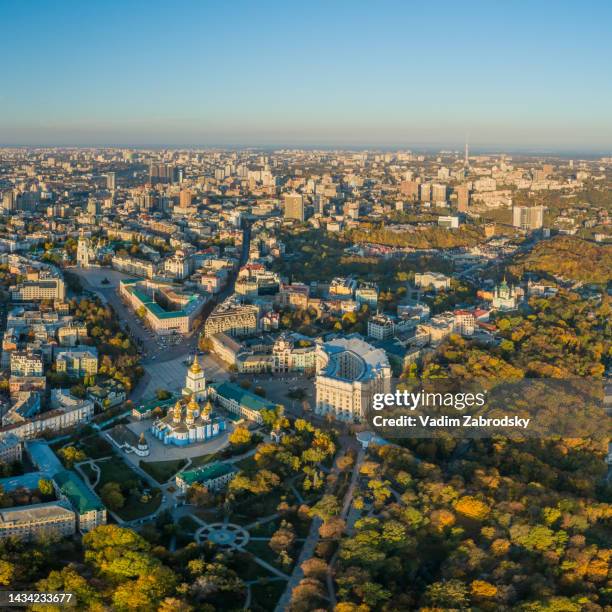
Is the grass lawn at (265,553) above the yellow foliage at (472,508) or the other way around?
the other way around

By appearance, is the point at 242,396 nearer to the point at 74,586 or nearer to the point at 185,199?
the point at 74,586

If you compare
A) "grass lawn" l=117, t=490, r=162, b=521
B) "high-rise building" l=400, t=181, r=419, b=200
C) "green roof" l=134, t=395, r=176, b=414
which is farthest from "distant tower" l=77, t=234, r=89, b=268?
"high-rise building" l=400, t=181, r=419, b=200

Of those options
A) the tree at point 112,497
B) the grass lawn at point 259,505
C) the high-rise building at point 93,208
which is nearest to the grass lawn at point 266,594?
the grass lawn at point 259,505

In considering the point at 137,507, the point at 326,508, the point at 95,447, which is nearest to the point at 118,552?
the point at 137,507

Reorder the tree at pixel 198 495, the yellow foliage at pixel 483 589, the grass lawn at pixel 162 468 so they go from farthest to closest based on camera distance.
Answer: the grass lawn at pixel 162 468 < the tree at pixel 198 495 < the yellow foliage at pixel 483 589

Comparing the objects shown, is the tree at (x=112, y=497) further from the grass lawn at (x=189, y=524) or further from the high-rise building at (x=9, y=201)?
the high-rise building at (x=9, y=201)

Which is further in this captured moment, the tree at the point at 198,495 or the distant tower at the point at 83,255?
the distant tower at the point at 83,255

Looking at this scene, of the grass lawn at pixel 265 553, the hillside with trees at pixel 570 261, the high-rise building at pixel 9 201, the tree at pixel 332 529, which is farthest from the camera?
the high-rise building at pixel 9 201
